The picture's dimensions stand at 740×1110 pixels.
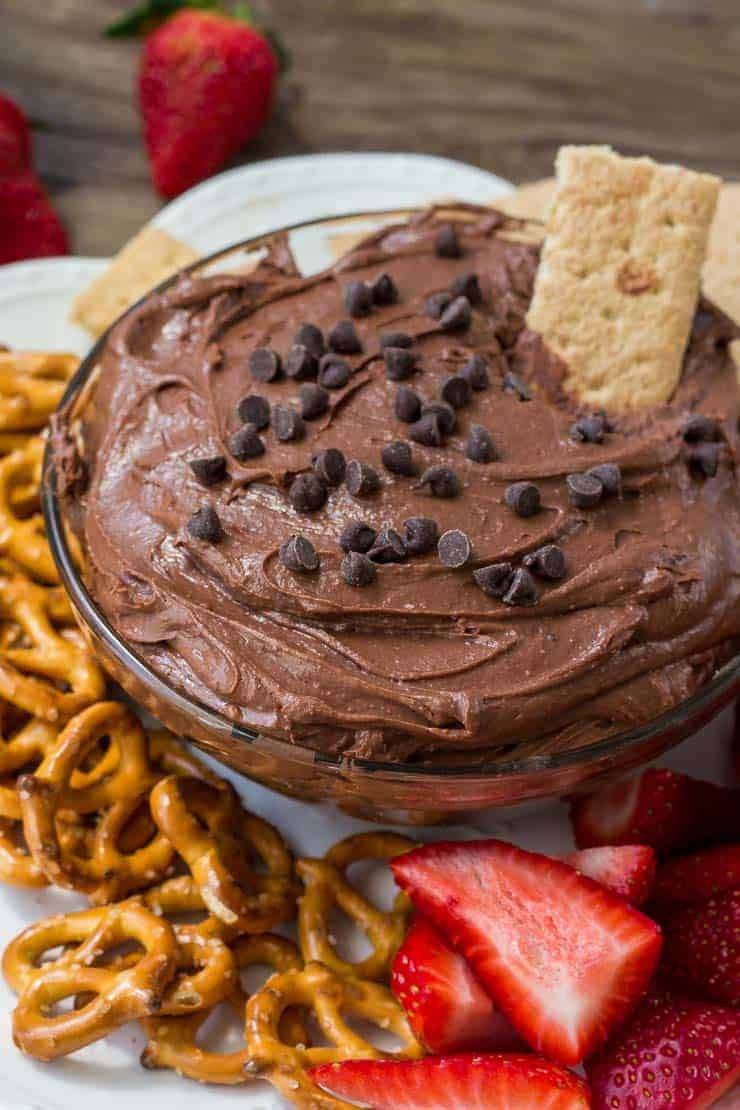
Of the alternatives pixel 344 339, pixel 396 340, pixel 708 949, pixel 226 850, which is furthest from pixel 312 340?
pixel 708 949

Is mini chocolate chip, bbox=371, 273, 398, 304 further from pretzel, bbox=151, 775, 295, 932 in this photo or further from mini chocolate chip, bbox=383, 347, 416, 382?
pretzel, bbox=151, 775, 295, 932

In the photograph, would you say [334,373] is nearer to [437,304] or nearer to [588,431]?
[437,304]

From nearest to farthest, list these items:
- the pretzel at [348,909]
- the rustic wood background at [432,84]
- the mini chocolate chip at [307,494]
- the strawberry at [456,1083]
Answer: the strawberry at [456,1083] → the mini chocolate chip at [307,494] → the pretzel at [348,909] → the rustic wood background at [432,84]

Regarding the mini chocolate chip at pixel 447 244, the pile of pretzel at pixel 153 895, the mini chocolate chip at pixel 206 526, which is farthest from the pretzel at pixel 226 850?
the mini chocolate chip at pixel 447 244

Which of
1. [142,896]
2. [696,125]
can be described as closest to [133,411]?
[142,896]

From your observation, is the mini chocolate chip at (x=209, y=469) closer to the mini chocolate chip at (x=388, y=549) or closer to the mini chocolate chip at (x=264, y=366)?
the mini chocolate chip at (x=264, y=366)

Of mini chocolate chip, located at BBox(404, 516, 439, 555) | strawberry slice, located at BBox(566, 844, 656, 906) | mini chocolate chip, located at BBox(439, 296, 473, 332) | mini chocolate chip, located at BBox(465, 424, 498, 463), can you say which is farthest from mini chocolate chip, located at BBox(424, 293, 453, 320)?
strawberry slice, located at BBox(566, 844, 656, 906)

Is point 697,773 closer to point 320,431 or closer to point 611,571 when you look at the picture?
point 611,571
